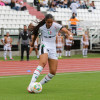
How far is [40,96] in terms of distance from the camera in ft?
28.9

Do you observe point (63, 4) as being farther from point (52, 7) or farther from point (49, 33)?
point (49, 33)

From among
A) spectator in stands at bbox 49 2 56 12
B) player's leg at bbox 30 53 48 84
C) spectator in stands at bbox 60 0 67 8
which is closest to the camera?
player's leg at bbox 30 53 48 84

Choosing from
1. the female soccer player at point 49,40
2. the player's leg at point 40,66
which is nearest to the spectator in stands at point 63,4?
the female soccer player at point 49,40

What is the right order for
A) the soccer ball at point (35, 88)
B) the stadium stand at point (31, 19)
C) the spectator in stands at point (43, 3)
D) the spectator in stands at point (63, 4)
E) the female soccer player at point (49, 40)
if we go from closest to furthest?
the soccer ball at point (35, 88), the female soccer player at point (49, 40), the stadium stand at point (31, 19), the spectator in stands at point (43, 3), the spectator in stands at point (63, 4)

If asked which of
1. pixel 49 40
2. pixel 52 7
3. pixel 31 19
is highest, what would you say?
pixel 52 7

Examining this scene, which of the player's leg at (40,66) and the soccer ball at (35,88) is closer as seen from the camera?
the soccer ball at (35,88)

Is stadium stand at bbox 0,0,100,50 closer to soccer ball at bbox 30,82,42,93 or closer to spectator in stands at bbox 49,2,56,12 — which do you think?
spectator in stands at bbox 49,2,56,12

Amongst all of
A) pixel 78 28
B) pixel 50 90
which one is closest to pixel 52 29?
pixel 50 90

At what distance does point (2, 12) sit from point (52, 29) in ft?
73.7

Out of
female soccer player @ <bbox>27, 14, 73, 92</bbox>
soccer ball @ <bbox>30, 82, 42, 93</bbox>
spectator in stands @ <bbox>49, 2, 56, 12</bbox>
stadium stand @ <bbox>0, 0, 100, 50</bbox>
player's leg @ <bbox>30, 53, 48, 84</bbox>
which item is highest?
spectator in stands @ <bbox>49, 2, 56, 12</bbox>

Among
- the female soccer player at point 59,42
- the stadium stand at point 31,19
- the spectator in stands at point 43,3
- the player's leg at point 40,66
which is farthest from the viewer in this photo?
the spectator in stands at point 43,3

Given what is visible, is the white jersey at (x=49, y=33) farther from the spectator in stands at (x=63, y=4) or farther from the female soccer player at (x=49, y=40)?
the spectator in stands at (x=63, y=4)

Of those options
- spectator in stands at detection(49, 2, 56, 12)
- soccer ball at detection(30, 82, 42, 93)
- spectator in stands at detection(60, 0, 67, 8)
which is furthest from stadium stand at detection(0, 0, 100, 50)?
soccer ball at detection(30, 82, 42, 93)

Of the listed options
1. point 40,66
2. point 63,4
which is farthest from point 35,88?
point 63,4
